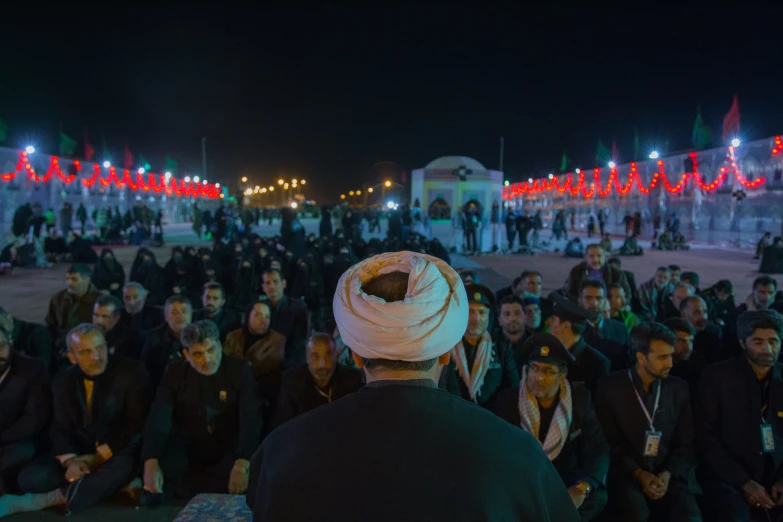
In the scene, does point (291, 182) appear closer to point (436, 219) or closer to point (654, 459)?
point (436, 219)

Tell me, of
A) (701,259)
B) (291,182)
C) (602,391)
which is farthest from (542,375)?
(291,182)

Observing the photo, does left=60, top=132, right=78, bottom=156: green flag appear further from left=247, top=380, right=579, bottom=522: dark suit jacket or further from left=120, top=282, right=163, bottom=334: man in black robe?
left=247, top=380, right=579, bottom=522: dark suit jacket

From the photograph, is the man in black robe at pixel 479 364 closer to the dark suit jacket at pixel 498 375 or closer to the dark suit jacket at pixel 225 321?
the dark suit jacket at pixel 498 375

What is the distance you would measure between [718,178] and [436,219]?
13.3 m

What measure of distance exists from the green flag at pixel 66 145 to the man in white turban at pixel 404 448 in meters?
37.7

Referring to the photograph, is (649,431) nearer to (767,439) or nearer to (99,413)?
(767,439)

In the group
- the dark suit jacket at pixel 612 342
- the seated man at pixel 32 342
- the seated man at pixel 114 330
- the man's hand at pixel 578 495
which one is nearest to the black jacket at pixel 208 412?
the seated man at pixel 114 330

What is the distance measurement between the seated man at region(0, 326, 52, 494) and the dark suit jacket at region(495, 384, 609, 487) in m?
3.41

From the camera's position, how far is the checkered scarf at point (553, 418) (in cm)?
346

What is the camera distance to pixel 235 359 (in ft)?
13.8

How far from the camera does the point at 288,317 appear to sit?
653cm

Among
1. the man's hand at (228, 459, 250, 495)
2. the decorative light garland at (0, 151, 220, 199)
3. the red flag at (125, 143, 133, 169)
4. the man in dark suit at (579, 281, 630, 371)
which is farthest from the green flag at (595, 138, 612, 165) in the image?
the man's hand at (228, 459, 250, 495)

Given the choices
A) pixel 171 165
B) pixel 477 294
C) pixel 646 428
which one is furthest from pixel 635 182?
pixel 171 165

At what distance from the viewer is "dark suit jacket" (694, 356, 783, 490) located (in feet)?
11.7
